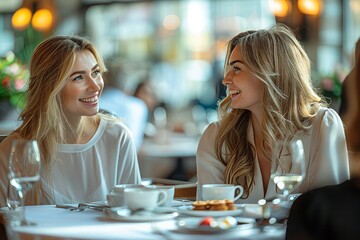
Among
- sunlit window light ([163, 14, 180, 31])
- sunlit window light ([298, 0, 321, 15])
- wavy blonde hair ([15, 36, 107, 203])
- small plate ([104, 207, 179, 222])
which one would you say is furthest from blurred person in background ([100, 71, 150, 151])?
small plate ([104, 207, 179, 222])

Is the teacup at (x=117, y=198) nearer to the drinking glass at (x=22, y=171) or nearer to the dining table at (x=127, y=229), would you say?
the dining table at (x=127, y=229)

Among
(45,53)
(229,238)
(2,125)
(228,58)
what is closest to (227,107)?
(228,58)

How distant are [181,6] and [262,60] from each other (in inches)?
353

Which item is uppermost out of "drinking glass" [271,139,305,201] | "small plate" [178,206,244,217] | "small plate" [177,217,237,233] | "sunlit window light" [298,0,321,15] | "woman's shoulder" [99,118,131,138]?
"sunlit window light" [298,0,321,15]

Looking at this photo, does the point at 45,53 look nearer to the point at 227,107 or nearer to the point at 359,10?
the point at 227,107

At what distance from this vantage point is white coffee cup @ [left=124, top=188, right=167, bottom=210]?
2.37 m

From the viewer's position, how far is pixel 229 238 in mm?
2057

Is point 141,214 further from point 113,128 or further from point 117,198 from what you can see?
point 113,128

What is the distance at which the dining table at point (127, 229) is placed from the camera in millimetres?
2086

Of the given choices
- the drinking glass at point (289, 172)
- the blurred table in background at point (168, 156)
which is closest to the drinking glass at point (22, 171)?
the drinking glass at point (289, 172)

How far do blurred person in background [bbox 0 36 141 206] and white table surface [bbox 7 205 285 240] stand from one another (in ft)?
3.19

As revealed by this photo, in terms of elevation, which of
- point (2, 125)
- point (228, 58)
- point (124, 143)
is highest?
point (228, 58)

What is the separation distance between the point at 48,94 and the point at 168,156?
444 centimetres

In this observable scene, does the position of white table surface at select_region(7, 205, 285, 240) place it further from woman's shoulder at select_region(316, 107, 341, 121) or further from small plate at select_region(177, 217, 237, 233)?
woman's shoulder at select_region(316, 107, 341, 121)
